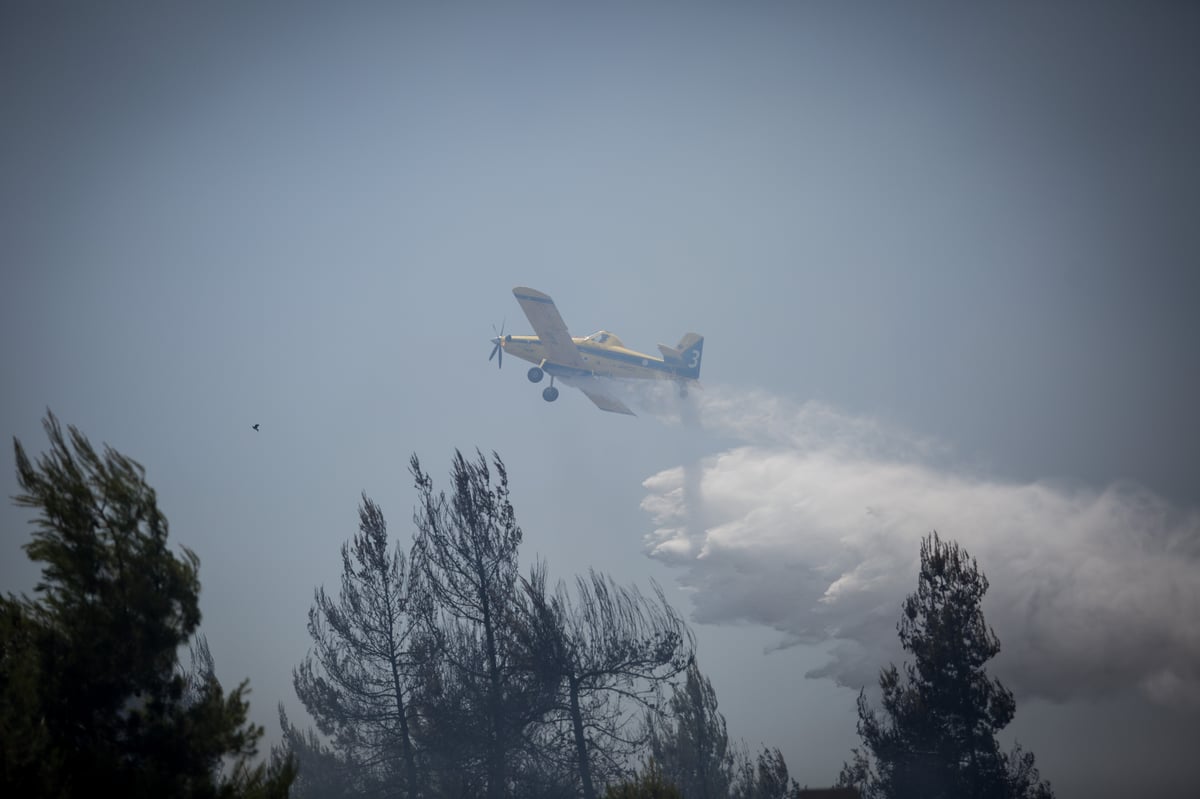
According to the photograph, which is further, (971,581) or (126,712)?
(971,581)

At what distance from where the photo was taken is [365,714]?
40.3m

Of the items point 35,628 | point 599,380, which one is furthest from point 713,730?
point 35,628

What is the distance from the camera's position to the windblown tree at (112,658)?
52.0ft

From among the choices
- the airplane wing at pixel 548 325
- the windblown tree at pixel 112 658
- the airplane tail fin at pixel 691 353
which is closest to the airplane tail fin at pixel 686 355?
the airplane tail fin at pixel 691 353

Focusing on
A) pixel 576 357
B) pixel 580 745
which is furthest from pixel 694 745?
pixel 576 357

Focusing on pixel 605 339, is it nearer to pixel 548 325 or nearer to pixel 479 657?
pixel 548 325

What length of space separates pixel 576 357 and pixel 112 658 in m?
57.8

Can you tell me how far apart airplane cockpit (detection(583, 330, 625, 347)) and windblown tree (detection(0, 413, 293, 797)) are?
57918 mm

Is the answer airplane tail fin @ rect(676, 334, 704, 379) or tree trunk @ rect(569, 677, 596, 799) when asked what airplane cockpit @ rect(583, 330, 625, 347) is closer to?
airplane tail fin @ rect(676, 334, 704, 379)

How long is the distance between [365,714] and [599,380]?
3988cm

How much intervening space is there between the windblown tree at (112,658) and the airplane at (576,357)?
5318 cm

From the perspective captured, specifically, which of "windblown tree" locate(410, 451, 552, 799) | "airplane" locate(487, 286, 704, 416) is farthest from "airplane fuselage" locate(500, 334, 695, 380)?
"windblown tree" locate(410, 451, 552, 799)

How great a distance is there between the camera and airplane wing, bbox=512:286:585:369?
70062 millimetres

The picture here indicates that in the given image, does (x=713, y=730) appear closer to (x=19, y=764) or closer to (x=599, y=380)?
(x=599, y=380)
